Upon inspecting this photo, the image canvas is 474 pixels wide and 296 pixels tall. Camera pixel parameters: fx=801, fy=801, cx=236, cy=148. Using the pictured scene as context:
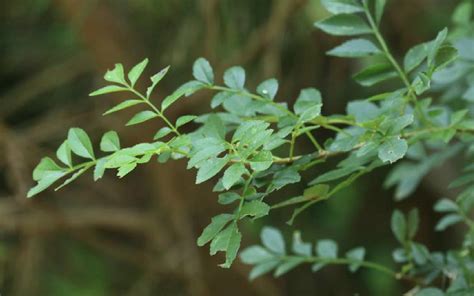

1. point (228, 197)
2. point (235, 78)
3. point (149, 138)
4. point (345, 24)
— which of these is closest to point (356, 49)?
point (345, 24)

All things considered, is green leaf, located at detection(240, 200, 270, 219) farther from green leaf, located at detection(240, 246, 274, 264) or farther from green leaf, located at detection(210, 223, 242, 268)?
green leaf, located at detection(240, 246, 274, 264)

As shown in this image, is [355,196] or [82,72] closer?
[82,72]

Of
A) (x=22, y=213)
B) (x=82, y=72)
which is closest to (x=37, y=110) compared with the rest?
(x=82, y=72)

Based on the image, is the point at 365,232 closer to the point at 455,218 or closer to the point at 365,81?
the point at 455,218

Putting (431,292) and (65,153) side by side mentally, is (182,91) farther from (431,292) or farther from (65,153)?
(431,292)

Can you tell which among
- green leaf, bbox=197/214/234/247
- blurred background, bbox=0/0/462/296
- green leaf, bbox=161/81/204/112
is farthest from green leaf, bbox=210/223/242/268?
blurred background, bbox=0/0/462/296

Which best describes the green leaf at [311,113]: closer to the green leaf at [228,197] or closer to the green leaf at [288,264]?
the green leaf at [228,197]

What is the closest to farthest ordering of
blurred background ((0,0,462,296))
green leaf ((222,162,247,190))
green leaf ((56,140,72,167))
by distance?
1. green leaf ((222,162,247,190))
2. green leaf ((56,140,72,167))
3. blurred background ((0,0,462,296))

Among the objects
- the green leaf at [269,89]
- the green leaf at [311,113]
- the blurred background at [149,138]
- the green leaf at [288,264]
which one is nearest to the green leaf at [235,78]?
the green leaf at [269,89]
